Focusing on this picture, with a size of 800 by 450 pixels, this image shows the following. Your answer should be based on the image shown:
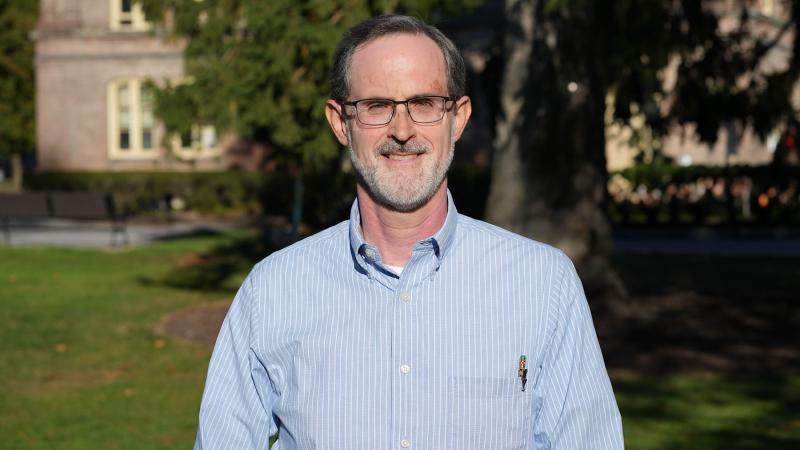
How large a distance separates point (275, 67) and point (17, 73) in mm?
34023

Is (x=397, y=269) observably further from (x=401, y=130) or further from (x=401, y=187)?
(x=401, y=130)

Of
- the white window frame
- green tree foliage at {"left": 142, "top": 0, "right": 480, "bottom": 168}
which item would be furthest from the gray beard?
the white window frame

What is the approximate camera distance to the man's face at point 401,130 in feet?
9.64

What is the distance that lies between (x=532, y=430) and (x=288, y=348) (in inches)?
22.8

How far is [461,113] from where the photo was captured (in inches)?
123

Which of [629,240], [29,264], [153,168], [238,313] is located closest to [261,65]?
[29,264]

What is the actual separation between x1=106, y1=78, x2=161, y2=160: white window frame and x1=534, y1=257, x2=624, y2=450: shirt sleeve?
123 ft

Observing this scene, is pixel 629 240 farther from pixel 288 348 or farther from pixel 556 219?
pixel 288 348

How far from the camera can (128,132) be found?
1582 inches

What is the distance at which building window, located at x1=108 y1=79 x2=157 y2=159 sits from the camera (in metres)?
Answer: 39.9

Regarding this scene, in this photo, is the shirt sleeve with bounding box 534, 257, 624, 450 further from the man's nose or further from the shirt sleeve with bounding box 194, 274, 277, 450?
the shirt sleeve with bounding box 194, 274, 277, 450

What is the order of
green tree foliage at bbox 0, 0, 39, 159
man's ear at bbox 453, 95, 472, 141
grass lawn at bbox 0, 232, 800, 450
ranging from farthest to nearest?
green tree foliage at bbox 0, 0, 39, 159 → grass lawn at bbox 0, 232, 800, 450 → man's ear at bbox 453, 95, 472, 141

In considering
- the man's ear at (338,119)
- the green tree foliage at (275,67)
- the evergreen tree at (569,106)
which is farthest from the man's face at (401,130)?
the evergreen tree at (569,106)

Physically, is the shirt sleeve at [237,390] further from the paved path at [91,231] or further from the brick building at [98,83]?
the brick building at [98,83]
